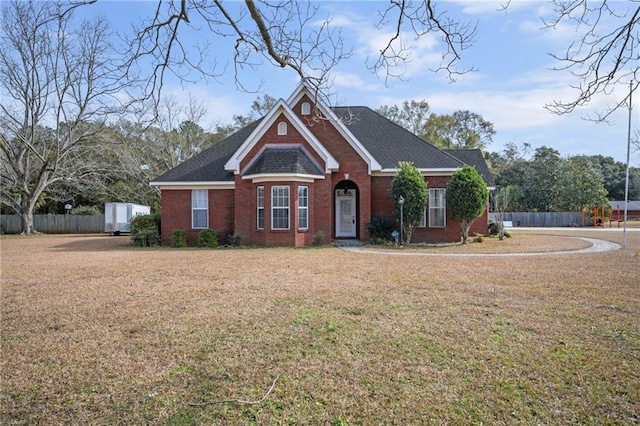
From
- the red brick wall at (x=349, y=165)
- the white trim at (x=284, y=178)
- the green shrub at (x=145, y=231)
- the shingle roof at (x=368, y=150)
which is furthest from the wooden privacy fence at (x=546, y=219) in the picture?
the green shrub at (x=145, y=231)

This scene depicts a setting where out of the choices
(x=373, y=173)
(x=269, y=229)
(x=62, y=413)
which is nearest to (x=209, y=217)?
(x=269, y=229)

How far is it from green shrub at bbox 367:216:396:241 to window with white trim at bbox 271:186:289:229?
3.91 metres

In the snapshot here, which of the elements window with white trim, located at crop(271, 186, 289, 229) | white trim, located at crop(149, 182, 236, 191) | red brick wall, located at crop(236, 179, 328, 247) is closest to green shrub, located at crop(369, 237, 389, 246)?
red brick wall, located at crop(236, 179, 328, 247)

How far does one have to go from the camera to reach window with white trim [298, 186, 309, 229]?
19.0 meters

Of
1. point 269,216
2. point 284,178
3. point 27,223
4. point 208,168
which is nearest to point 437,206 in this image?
point 284,178

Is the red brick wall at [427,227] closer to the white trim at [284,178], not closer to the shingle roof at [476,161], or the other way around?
the white trim at [284,178]

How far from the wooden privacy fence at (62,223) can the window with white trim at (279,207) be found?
25110 millimetres

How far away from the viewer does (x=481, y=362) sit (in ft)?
16.2

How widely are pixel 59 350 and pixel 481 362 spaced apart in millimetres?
5102

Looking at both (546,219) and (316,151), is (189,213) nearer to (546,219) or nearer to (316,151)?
(316,151)

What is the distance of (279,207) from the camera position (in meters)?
18.9

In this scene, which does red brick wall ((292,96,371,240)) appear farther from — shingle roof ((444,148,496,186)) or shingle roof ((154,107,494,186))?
shingle roof ((444,148,496,186))

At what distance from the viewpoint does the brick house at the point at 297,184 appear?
744 inches

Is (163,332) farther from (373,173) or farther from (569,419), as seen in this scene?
(373,173)
